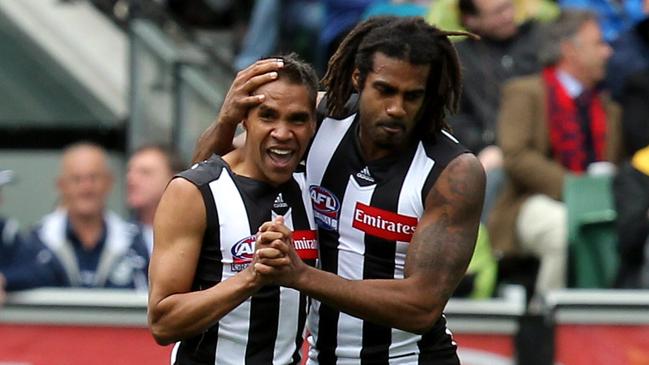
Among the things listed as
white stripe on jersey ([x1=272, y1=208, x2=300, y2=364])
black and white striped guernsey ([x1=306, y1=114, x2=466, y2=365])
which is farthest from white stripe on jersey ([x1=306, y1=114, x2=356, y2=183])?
white stripe on jersey ([x1=272, y1=208, x2=300, y2=364])

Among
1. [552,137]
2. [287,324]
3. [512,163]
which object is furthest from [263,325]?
[552,137]

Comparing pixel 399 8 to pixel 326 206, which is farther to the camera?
pixel 399 8

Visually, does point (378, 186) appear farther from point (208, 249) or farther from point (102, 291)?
point (102, 291)

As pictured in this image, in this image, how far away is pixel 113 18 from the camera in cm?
1024

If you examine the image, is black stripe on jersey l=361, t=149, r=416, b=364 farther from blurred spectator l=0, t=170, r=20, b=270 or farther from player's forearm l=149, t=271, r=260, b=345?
blurred spectator l=0, t=170, r=20, b=270

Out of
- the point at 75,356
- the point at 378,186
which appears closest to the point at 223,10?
the point at 75,356

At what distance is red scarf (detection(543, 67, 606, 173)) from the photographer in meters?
8.81

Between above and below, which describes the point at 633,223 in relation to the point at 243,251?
above

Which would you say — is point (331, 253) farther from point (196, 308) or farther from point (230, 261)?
point (196, 308)

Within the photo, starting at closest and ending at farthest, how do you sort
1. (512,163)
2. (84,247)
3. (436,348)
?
Result: (436,348) → (84,247) → (512,163)

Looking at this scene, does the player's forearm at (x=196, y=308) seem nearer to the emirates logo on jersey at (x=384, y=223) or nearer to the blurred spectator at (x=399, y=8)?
the emirates logo on jersey at (x=384, y=223)

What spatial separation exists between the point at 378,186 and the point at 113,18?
5352 mm

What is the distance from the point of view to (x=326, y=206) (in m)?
5.30

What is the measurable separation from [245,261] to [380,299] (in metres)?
0.44
